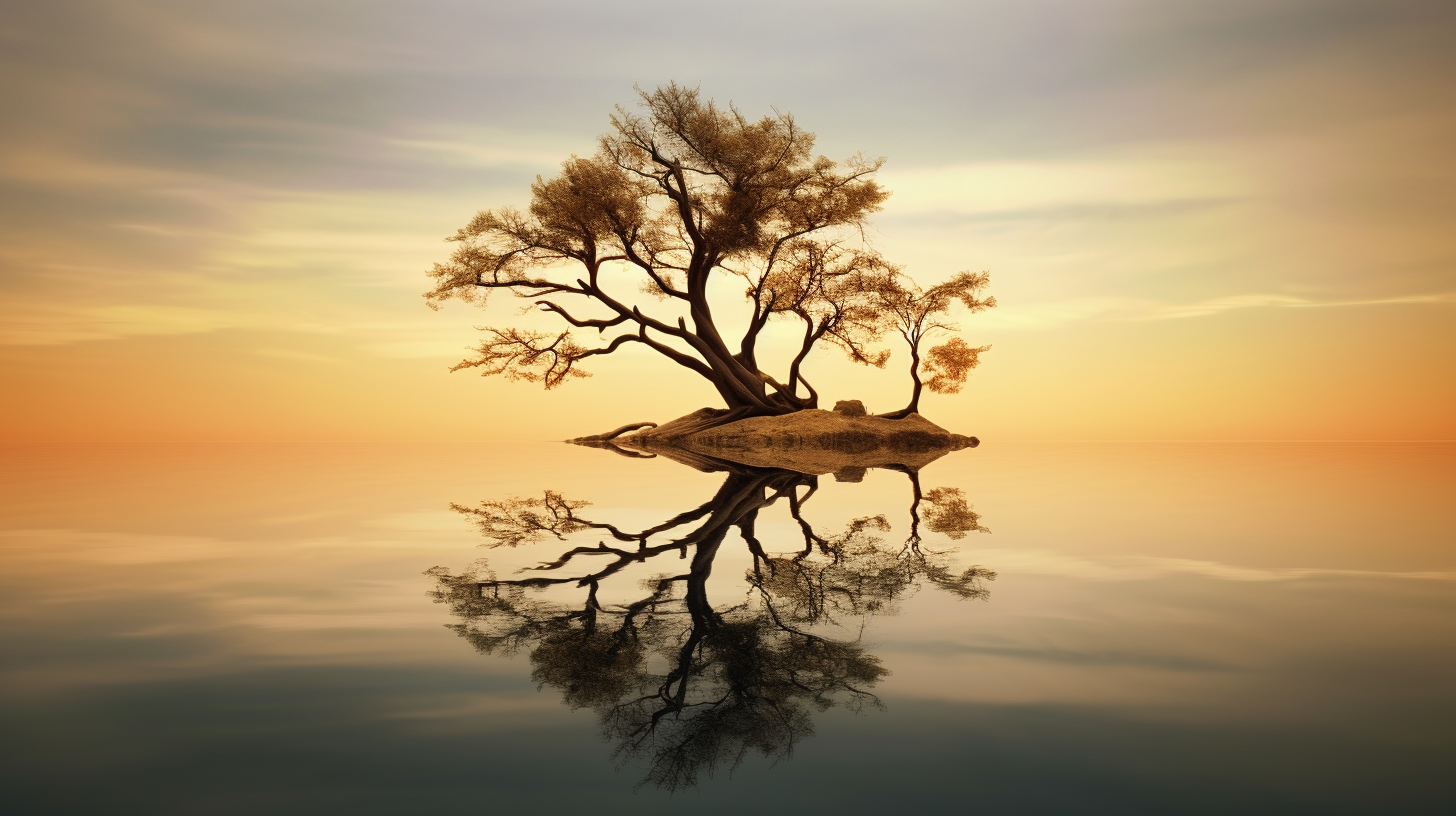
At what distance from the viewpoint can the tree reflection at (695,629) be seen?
2.55 metres

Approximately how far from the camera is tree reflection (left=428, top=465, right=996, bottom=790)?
2.55 metres

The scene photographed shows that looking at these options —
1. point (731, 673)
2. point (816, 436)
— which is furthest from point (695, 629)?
point (816, 436)

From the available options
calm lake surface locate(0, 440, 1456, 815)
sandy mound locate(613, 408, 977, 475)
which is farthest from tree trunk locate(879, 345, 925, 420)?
calm lake surface locate(0, 440, 1456, 815)

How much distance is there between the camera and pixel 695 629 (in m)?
3.69

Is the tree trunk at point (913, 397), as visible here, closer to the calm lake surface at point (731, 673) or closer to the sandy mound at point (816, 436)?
the sandy mound at point (816, 436)

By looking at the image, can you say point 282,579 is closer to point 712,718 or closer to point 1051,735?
point 712,718

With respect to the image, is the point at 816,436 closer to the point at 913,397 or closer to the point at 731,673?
the point at 913,397

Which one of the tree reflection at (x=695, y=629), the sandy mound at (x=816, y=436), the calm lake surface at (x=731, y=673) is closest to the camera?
the calm lake surface at (x=731, y=673)

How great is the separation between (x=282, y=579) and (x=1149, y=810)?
494 cm

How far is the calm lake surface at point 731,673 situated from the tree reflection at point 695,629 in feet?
0.07

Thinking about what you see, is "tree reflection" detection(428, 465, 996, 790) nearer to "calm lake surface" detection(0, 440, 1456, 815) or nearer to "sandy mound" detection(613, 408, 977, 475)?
"calm lake surface" detection(0, 440, 1456, 815)

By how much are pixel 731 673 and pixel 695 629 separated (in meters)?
0.67

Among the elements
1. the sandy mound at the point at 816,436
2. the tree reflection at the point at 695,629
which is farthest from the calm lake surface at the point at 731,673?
the sandy mound at the point at 816,436

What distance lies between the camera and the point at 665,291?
27.6 meters
